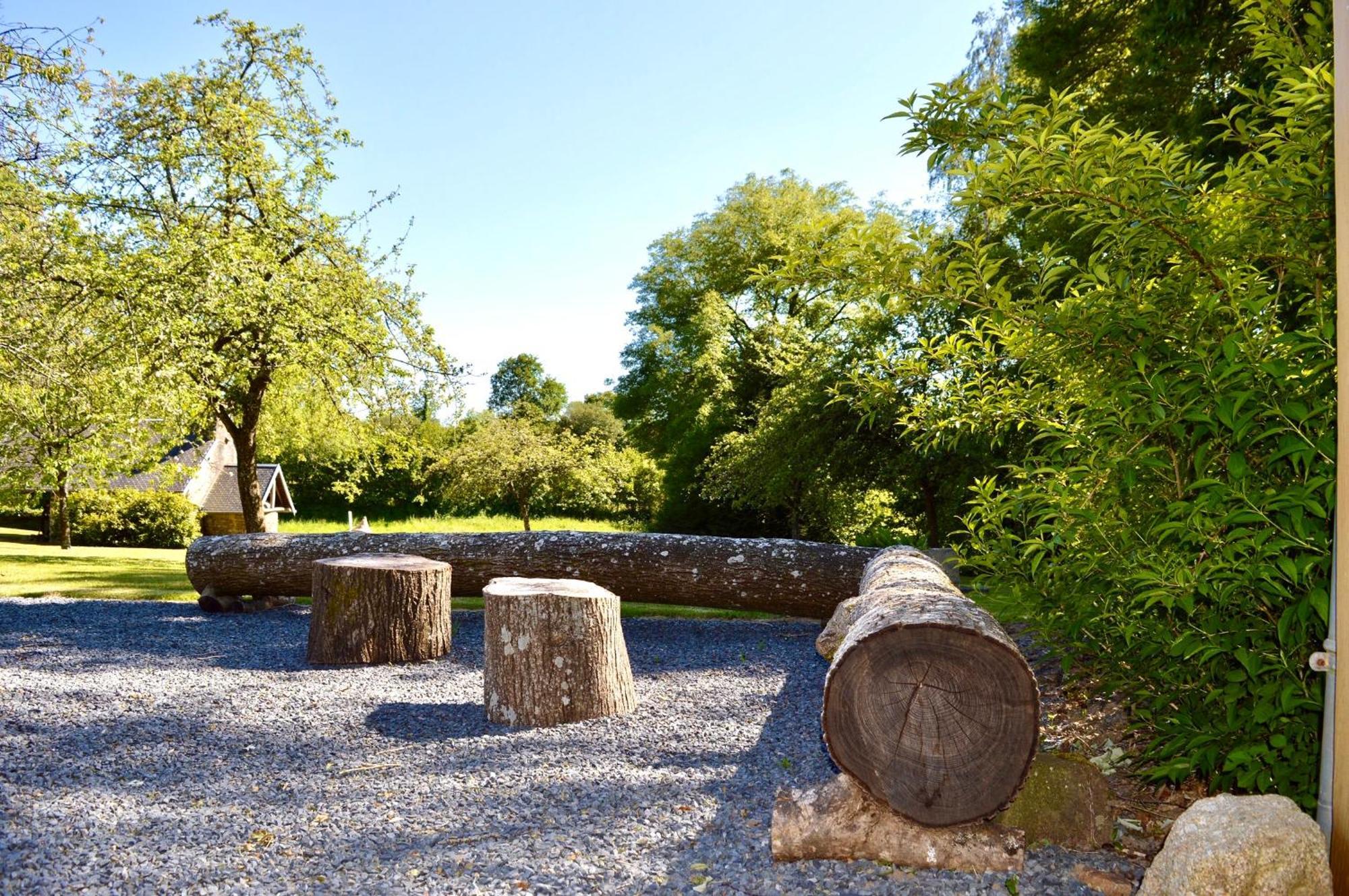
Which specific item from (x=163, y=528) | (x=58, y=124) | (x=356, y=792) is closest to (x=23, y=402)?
(x=58, y=124)

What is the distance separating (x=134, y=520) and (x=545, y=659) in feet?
77.7

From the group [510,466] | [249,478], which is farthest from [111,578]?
[510,466]

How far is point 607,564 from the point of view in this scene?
880cm

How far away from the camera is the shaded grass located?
1038 inches

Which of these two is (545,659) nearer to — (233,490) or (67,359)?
(67,359)

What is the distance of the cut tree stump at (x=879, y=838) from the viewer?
125 inches

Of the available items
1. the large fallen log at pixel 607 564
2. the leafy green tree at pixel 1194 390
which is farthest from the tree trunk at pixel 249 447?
the leafy green tree at pixel 1194 390

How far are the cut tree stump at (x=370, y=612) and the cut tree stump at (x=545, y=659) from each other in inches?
73.2

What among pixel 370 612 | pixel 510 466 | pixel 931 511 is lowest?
pixel 370 612

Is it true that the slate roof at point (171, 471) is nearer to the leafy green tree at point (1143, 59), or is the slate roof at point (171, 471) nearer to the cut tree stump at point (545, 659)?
the cut tree stump at point (545, 659)

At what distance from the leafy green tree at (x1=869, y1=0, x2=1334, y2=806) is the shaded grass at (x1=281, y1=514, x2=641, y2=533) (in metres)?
21.6

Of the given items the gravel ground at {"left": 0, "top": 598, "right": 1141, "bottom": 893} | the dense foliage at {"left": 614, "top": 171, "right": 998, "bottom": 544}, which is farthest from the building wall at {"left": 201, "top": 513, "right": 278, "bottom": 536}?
the gravel ground at {"left": 0, "top": 598, "right": 1141, "bottom": 893}

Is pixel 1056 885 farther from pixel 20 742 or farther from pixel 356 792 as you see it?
pixel 20 742

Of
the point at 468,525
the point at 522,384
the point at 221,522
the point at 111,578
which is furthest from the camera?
the point at 522,384
